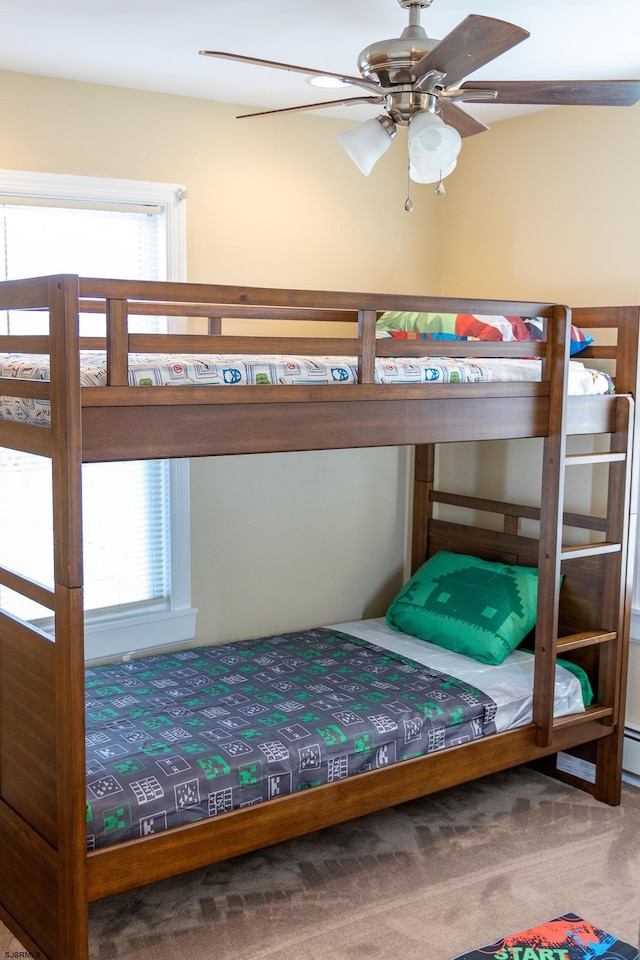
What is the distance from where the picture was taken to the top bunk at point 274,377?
2068mm

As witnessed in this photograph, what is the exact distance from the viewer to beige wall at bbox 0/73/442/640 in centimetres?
318

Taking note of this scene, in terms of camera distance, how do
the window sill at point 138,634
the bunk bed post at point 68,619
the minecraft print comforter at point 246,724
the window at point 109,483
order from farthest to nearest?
the window sill at point 138,634 → the window at point 109,483 → the minecraft print comforter at point 246,724 → the bunk bed post at point 68,619

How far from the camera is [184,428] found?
7.26 feet

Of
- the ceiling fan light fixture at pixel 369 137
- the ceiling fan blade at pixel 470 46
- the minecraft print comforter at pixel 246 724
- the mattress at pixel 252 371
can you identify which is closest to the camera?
the ceiling fan blade at pixel 470 46

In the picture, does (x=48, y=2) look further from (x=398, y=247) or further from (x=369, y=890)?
(x=369, y=890)

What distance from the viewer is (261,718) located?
2.81 meters

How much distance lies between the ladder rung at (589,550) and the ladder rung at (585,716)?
53cm

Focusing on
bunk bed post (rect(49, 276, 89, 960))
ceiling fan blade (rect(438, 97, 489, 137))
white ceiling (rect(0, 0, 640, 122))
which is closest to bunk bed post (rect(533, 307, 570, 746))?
ceiling fan blade (rect(438, 97, 489, 137))

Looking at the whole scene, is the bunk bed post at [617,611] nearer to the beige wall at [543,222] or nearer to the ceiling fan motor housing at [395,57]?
the beige wall at [543,222]

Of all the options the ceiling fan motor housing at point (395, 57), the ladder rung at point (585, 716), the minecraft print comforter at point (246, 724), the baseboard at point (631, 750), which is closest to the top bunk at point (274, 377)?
the ceiling fan motor housing at point (395, 57)

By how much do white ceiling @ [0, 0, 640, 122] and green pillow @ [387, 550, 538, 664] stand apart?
176 centimetres

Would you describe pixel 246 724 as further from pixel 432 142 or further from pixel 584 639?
pixel 432 142

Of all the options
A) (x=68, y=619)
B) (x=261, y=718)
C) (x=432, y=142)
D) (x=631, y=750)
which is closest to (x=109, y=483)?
(x=261, y=718)

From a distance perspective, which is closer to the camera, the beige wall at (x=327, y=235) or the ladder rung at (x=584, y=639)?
the ladder rung at (x=584, y=639)
